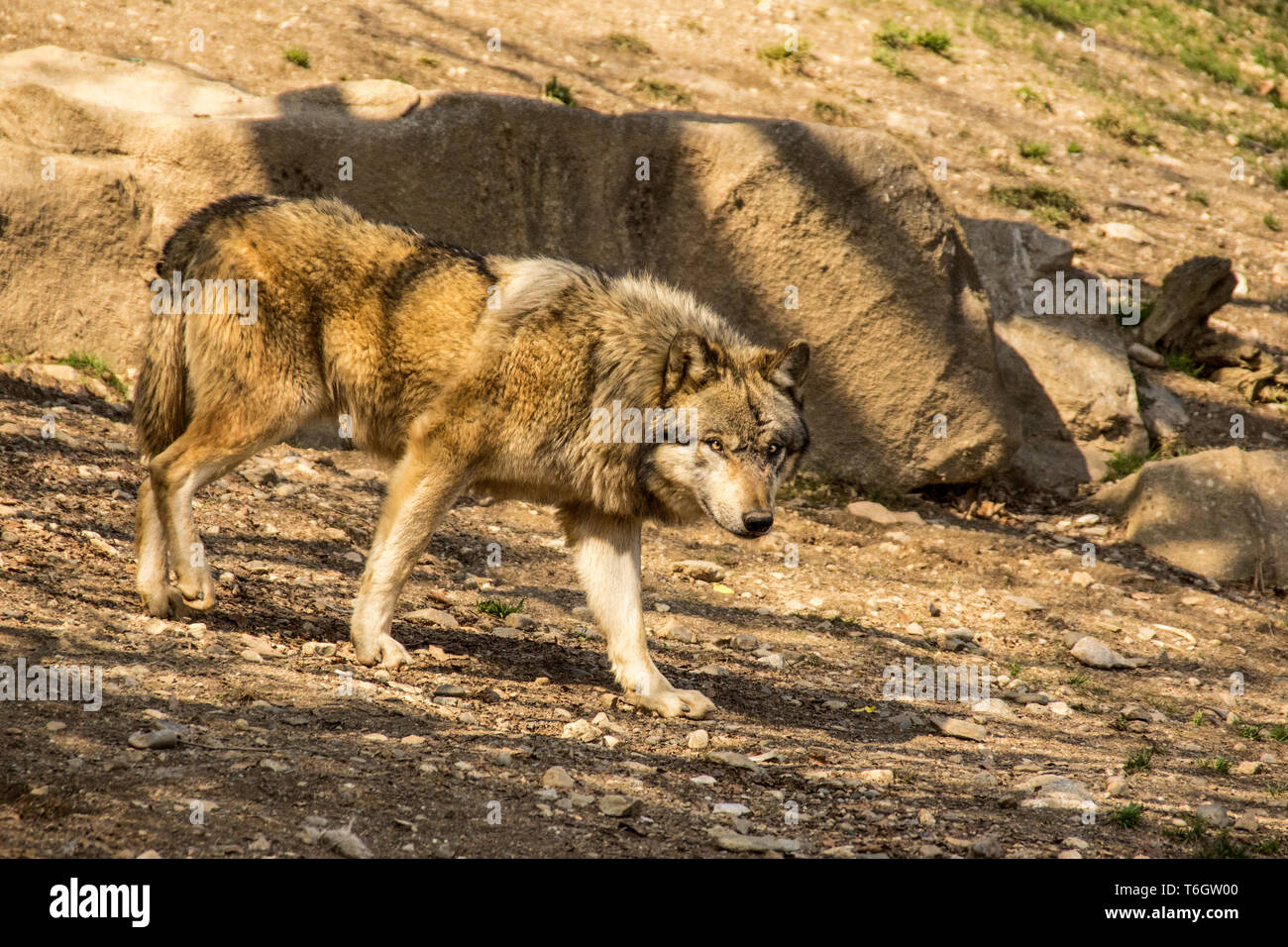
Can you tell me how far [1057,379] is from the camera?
10.3 metres

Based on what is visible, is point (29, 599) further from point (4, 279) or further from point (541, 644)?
point (4, 279)

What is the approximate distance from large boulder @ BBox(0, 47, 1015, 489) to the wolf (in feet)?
10.2

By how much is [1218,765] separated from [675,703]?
2.49m

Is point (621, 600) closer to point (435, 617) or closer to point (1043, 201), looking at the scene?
point (435, 617)

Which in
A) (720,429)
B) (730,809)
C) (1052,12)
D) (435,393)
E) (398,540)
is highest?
(1052,12)

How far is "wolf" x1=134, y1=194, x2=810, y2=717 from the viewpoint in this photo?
16.9 feet

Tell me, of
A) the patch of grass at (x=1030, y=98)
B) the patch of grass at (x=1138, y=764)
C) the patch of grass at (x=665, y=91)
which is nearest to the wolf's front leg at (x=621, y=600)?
the patch of grass at (x=1138, y=764)

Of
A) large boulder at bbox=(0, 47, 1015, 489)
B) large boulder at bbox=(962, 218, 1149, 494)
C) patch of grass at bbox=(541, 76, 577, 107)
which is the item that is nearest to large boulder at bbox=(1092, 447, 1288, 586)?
Answer: large boulder at bbox=(962, 218, 1149, 494)

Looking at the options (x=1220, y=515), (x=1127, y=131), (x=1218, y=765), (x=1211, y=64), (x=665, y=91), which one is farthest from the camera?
(x=1211, y=64)

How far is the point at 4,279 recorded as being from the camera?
315 inches

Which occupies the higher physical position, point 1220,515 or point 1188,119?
point 1188,119

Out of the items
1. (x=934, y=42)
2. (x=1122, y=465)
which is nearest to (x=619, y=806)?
(x=1122, y=465)

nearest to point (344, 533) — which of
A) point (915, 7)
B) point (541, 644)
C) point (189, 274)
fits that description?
point (541, 644)

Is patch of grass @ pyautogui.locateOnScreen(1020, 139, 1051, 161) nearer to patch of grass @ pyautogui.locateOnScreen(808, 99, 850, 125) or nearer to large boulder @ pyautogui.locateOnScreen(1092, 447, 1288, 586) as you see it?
patch of grass @ pyautogui.locateOnScreen(808, 99, 850, 125)
